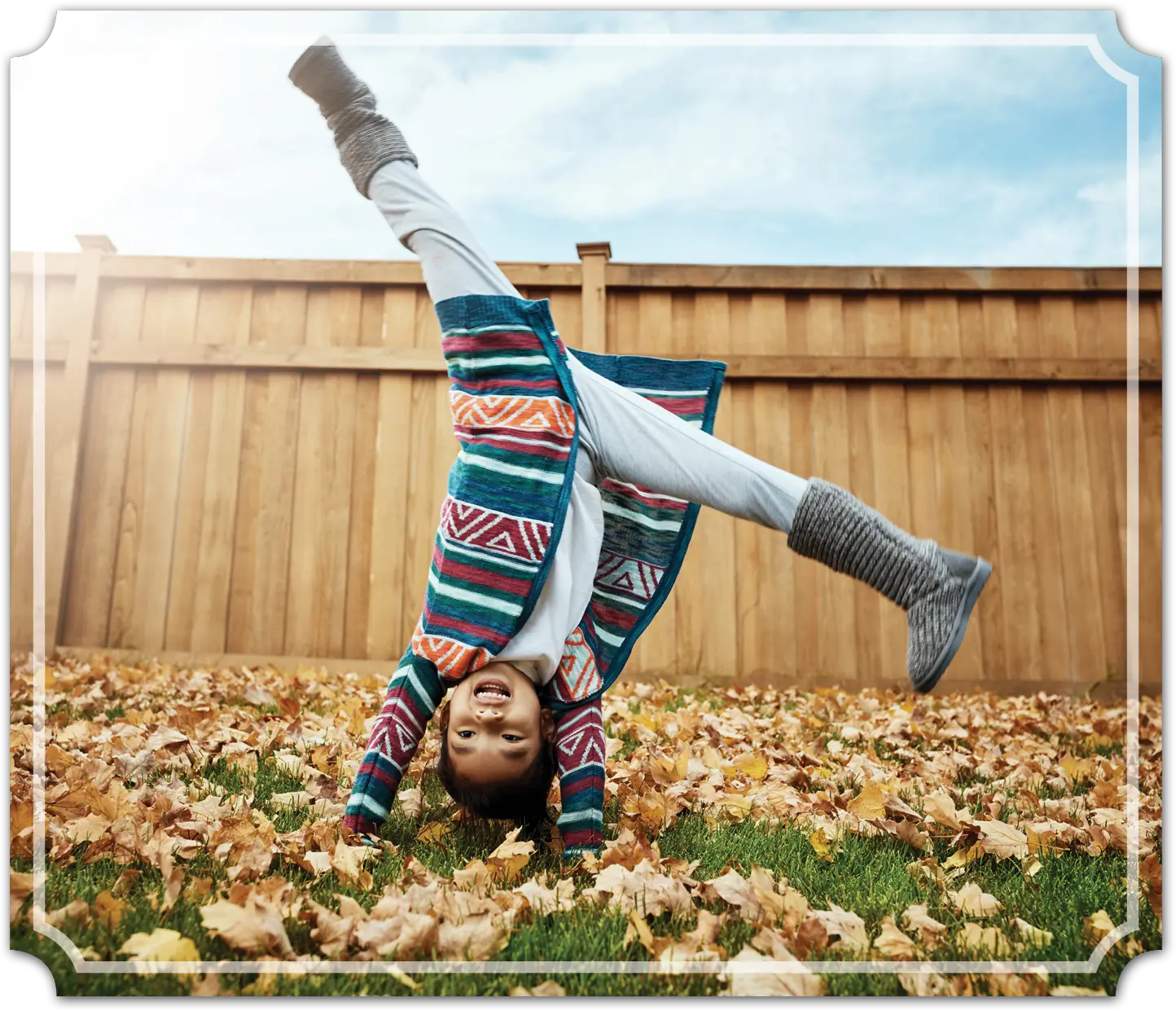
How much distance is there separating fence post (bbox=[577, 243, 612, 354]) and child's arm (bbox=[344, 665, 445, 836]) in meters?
3.00

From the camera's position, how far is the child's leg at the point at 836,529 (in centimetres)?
161

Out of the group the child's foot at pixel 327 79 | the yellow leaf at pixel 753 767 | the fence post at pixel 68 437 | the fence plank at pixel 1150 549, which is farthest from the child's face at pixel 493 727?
the fence plank at pixel 1150 549

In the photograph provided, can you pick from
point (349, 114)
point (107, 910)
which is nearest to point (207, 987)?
point (107, 910)

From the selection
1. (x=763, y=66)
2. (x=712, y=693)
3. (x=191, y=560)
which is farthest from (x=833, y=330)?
(x=191, y=560)

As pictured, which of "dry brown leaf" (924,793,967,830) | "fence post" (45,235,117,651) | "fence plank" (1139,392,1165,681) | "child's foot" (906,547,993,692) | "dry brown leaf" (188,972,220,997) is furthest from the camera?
"fence plank" (1139,392,1165,681)

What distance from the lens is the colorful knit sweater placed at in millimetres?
1739

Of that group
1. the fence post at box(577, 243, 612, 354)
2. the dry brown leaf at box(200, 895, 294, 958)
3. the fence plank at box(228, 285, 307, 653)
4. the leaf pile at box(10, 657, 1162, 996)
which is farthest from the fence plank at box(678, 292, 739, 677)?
the dry brown leaf at box(200, 895, 294, 958)

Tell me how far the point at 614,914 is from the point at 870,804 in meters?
0.86

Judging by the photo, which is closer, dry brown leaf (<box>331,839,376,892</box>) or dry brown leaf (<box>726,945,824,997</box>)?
dry brown leaf (<box>726,945,824,997</box>)

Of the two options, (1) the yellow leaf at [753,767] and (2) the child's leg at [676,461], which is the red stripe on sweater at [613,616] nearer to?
(2) the child's leg at [676,461]

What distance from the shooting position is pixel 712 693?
4.04m

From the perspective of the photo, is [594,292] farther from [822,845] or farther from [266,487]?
[822,845]

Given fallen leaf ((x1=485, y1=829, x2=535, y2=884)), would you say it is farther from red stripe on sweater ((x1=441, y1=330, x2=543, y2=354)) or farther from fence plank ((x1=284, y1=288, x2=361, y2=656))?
fence plank ((x1=284, y1=288, x2=361, y2=656))
